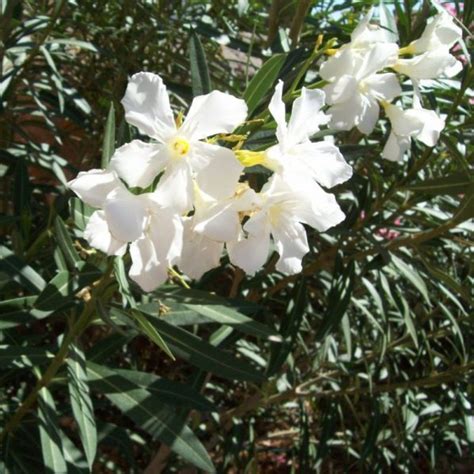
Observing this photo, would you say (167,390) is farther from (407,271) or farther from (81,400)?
(407,271)

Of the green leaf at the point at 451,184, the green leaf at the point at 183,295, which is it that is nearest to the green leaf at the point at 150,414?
the green leaf at the point at 183,295

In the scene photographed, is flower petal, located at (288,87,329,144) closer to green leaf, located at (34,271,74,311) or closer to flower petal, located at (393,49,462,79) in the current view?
flower petal, located at (393,49,462,79)

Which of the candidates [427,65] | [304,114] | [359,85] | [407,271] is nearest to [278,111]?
[304,114]

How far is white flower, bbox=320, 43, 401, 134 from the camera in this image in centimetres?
98

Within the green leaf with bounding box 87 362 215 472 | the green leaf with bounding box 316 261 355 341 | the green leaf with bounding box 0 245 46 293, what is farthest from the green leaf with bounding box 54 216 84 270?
the green leaf with bounding box 316 261 355 341

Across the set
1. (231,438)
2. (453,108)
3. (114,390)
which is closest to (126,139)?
(114,390)

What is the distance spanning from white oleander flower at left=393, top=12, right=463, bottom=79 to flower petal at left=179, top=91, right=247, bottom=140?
366mm

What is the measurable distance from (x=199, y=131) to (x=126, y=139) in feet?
0.72

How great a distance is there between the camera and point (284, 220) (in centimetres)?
86

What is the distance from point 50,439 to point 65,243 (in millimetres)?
370

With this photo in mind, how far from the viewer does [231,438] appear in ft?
7.18

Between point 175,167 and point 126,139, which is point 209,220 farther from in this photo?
point 126,139

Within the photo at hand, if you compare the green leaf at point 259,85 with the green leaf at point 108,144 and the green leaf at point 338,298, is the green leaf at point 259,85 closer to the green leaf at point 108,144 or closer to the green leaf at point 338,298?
the green leaf at point 108,144

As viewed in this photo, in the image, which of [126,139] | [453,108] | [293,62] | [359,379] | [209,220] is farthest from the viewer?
[359,379]
